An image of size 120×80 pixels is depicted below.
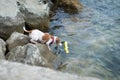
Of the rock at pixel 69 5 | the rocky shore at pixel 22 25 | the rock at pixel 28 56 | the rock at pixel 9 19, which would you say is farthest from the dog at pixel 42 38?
the rock at pixel 69 5

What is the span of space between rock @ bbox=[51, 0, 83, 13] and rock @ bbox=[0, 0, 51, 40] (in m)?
1.41

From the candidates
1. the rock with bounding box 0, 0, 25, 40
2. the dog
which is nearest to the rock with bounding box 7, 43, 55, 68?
the dog

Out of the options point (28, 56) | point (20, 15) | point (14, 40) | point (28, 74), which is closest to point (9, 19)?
point (20, 15)

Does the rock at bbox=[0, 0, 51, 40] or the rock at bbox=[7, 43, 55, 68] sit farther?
the rock at bbox=[0, 0, 51, 40]

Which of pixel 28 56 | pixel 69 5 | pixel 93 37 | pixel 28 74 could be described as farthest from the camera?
pixel 69 5

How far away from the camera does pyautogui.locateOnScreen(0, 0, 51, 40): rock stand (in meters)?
7.46

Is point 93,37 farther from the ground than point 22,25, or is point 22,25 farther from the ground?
point 22,25

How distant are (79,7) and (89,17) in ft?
2.71

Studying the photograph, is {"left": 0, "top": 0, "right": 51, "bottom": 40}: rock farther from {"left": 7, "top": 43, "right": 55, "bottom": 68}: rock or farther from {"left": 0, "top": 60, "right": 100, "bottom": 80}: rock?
{"left": 0, "top": 60, "right": 100, "bottom": 80}: rock

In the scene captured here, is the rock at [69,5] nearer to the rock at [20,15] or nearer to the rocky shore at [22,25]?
the rocky shore at [22,25]

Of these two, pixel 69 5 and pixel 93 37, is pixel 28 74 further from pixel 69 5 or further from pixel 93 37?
pixel 69 5

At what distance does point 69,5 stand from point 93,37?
250 centimetres

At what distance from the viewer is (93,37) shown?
8711 mm

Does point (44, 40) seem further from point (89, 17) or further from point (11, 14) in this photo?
point (89, 17)
